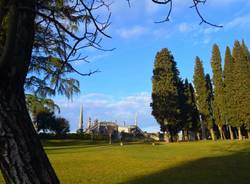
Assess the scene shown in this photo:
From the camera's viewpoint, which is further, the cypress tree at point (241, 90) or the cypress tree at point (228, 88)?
the cypress tree at point (228, 88)

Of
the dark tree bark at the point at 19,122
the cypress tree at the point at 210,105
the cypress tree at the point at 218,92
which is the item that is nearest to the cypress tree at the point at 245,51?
the cypress tree at the point at 218,92

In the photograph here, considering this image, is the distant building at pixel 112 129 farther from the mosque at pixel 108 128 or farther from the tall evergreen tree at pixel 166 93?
the tall evergreen tree at pixel 166 93

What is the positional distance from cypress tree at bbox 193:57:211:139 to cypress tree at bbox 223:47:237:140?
4466 millimetres

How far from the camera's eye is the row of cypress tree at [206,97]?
5947 cm

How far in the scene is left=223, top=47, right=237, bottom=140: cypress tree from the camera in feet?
196

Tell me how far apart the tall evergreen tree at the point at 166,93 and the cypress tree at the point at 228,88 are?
6.73m

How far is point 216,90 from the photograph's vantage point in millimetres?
63469

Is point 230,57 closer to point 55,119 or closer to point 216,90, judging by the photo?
point 216,90

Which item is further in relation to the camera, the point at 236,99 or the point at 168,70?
the point at 168,70

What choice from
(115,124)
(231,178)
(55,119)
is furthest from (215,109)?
(231,178)

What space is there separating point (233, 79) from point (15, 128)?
197 feet

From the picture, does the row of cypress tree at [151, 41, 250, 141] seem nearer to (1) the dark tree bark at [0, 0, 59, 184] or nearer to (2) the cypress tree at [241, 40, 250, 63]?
(2) the cypress tree at [241, 40, 250, 63]

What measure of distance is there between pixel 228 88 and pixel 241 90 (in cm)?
252

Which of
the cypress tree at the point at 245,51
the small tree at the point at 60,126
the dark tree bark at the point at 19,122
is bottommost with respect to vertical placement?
the dark tree bark at the point at 19,122
